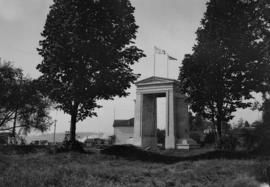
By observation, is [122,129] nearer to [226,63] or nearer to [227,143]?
[227,143]

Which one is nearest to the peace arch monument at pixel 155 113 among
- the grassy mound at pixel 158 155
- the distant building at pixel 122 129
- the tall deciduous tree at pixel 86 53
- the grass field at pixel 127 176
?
the grassy mound at pixel 158 155

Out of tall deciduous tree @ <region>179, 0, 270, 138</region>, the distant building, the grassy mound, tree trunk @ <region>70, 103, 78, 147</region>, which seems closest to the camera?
the grassy mound

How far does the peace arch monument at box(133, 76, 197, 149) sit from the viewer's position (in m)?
47.3

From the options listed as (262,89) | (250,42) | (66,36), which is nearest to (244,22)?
(250,42)

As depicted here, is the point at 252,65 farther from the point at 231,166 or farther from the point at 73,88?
the point at 73,88

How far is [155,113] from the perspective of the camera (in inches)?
2052

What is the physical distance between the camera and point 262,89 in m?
29.8

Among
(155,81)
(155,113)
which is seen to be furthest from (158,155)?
(155,113)

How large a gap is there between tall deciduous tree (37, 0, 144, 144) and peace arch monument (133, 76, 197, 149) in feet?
67.0

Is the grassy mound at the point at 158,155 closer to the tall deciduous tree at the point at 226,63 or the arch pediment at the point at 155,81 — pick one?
the tall deciduous tree at the point at 226,63

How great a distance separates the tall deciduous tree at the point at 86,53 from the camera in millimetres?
26797

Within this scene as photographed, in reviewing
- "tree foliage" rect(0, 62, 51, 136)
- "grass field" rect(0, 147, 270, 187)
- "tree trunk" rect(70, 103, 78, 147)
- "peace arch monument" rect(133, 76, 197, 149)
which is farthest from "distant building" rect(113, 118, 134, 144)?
"grass field" rect(0, 147, 270, 187)

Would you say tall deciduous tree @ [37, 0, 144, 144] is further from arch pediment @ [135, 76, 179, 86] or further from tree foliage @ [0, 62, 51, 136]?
arch pediment @ [135, 76, 179, 86]

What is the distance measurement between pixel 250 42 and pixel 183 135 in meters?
20.6
